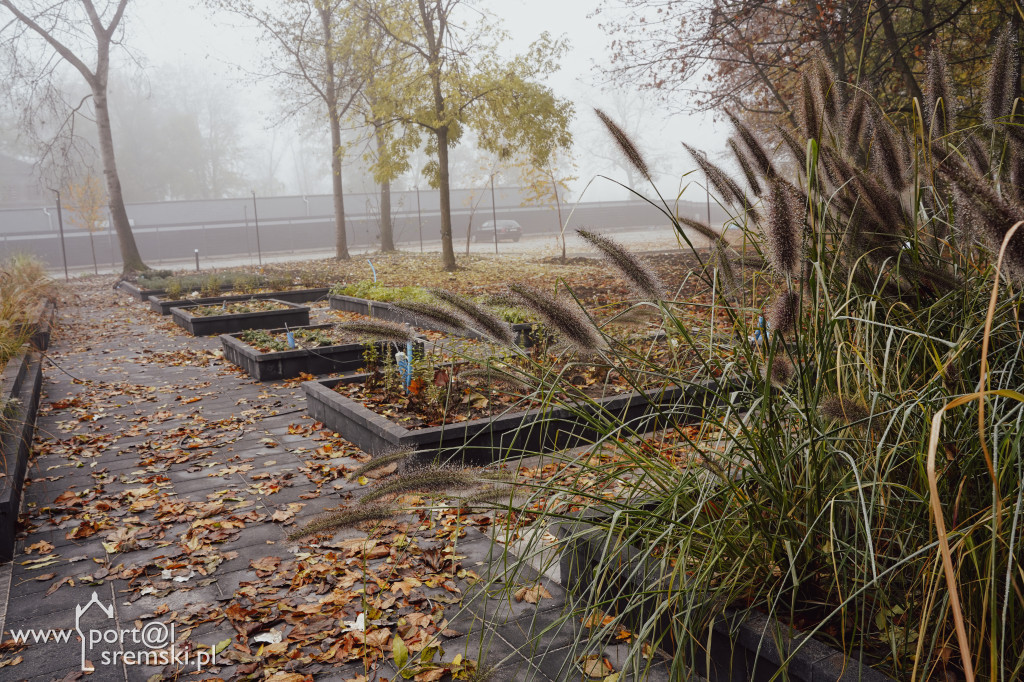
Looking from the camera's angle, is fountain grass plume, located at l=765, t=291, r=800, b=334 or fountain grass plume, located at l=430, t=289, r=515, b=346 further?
fountain grass plume, located at l=430, t=289, r=515, b=346

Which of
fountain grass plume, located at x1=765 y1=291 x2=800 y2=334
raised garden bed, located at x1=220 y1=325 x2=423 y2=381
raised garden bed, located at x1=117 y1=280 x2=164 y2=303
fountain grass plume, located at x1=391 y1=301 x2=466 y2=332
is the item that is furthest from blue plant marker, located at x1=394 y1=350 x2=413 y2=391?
raised garden bed, located at x1=117 y1=280 x2=164 y2=303

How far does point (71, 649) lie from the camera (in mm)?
2297

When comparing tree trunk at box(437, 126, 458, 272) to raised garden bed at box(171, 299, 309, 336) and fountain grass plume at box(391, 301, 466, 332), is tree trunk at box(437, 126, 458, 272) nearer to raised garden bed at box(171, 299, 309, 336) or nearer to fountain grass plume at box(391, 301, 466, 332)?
raised garden bed at box(171, 299, 309, 336)

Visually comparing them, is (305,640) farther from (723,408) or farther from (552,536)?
(723,408)

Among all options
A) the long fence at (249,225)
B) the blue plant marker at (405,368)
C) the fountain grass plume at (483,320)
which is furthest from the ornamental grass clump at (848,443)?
the long fence at (249,225)

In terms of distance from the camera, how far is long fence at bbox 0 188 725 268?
29.8m

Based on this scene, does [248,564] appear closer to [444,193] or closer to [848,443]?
[848,443]

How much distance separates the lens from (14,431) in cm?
406

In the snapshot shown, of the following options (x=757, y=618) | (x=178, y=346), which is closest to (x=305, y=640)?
(x=757, y=618)

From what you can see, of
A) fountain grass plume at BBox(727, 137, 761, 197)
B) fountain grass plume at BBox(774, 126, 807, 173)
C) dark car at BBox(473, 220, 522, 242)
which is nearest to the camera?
fountain grass plume at BBox(774, 126, 807, 173)

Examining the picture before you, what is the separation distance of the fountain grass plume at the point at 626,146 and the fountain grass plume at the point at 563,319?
462 millimetres

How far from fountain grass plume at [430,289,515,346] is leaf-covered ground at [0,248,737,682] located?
1.00 ft

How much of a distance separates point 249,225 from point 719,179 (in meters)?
34.2

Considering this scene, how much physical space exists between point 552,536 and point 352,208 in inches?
1405
